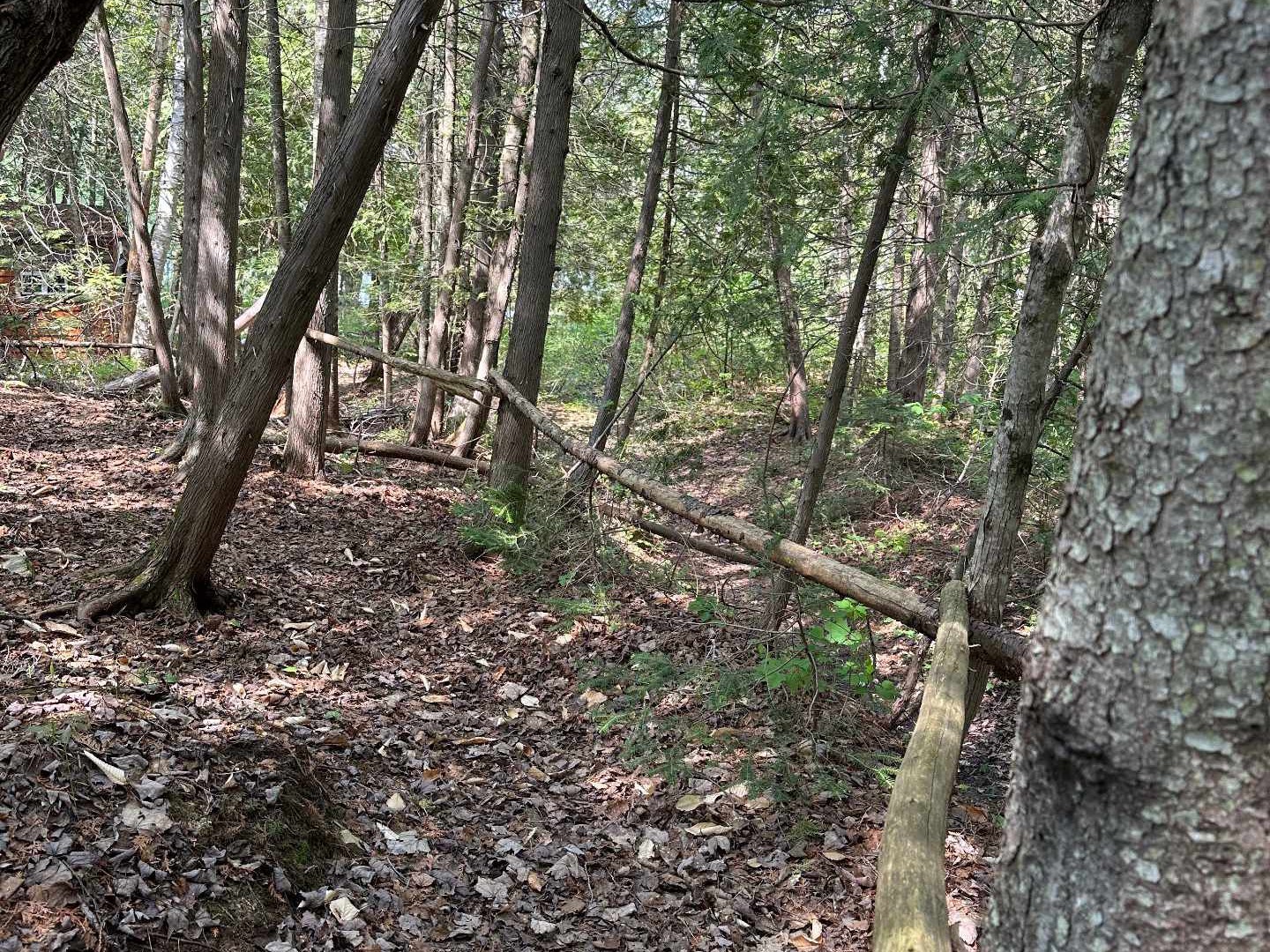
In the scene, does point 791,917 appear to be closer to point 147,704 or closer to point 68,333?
point 147,704

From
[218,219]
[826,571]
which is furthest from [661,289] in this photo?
[826,571]

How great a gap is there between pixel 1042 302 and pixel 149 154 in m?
17.2

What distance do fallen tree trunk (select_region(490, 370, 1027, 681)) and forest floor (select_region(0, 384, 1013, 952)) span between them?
22.4 inches

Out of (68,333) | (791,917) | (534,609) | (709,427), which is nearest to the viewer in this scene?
(791,917)

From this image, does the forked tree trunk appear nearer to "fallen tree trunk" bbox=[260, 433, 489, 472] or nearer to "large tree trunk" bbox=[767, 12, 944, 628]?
"fallen tree trunk" bbox=[260, 433, 489, 472]

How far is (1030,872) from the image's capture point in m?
1.30

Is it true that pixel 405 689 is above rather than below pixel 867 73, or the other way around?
below

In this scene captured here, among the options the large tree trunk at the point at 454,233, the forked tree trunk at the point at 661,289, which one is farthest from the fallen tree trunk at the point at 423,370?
the forked tree trunk at the point at 661,289

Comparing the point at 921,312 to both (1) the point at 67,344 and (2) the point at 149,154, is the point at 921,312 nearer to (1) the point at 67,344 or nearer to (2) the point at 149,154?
(1) the point at 67,344

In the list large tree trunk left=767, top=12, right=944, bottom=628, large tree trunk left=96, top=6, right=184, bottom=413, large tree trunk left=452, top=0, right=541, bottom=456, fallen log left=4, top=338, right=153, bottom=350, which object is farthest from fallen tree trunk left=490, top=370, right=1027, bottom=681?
fallen log left=4, top=338, right=153, bottom=350

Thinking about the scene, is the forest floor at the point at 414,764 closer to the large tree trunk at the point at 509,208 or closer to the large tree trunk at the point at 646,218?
the large tree trunk at the point at 646,218

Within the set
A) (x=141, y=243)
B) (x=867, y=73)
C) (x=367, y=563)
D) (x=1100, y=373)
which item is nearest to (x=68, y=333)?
(x=141, y=243)

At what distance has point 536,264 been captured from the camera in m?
7.57

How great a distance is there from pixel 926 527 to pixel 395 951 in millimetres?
8258
